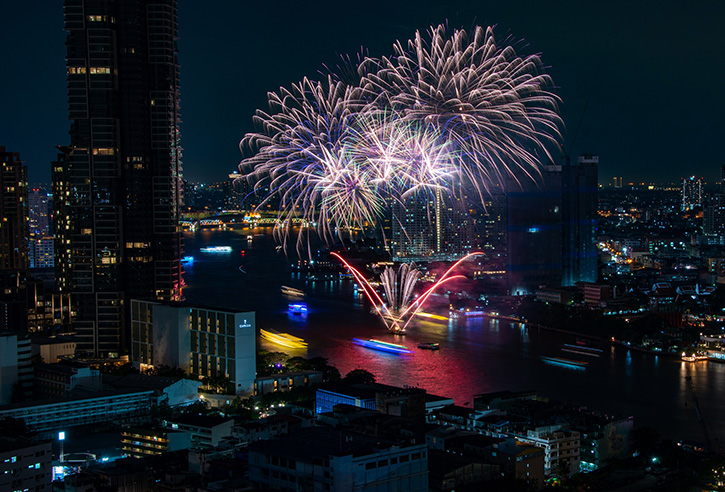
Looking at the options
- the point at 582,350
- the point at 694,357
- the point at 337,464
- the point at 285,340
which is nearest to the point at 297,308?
the point at 285,340

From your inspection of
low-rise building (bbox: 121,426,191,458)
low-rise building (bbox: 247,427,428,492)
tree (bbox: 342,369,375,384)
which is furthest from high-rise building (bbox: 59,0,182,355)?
low-rise building (bbox: 247,427,428,492)

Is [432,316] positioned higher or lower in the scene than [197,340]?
lower

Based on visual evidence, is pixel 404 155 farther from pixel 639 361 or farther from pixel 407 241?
pixel 407 241

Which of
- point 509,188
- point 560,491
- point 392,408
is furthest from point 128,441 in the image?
point 509,188

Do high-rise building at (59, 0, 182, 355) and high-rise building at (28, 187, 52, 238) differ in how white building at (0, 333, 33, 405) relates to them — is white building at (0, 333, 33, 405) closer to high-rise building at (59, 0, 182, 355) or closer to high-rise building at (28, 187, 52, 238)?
high-rise building at (59, 0, 182, 355)

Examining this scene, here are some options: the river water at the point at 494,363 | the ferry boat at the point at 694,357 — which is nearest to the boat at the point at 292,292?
the river water at the point at 494,363

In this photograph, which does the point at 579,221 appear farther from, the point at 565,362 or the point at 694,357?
the point at 565,362
